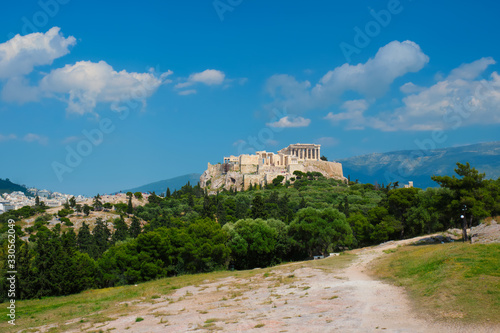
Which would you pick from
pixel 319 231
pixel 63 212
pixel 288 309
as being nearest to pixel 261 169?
pixel 63 212

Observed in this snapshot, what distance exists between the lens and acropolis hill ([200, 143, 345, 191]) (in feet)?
435

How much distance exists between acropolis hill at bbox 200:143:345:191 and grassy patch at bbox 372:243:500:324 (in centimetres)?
10518

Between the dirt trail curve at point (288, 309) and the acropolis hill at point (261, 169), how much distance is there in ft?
344

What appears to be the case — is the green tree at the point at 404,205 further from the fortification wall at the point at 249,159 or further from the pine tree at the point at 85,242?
the fortification wall at the point at 249,159

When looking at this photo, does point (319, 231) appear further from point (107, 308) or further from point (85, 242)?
point (85, 242)

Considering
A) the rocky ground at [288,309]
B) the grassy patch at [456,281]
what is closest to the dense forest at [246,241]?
the grassy patch at [456,281]

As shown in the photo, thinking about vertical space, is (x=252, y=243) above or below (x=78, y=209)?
below

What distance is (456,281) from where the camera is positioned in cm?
1598

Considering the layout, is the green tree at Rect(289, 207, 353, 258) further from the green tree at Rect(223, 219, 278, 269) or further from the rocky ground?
the rocky ground

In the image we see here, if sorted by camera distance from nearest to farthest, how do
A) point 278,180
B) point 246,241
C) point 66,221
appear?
point 246,241
point 66,221
point 278,180

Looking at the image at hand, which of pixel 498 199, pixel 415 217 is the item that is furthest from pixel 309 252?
pixel 498 199

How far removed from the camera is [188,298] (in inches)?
885

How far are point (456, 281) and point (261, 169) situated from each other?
123151mm

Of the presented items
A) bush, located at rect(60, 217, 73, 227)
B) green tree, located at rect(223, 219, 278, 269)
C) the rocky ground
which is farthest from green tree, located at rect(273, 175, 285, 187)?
the rocky ground
